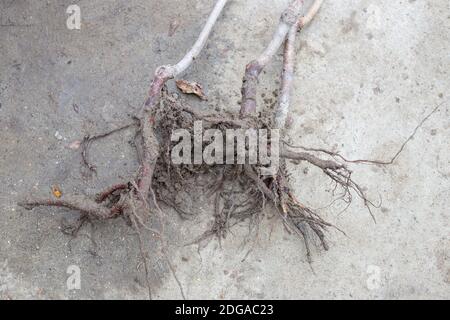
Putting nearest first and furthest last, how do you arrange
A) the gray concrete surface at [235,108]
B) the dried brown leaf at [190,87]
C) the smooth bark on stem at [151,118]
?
the smooth bark on stem at [151,118] → the gray concrete surface at [235,108] → the dried brown leaf at [190,87]

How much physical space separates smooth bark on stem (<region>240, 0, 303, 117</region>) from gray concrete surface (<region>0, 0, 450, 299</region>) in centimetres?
15

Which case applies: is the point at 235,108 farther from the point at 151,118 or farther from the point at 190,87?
the point at 151,118

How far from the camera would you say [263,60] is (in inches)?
84.6

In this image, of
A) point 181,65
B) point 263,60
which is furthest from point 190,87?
point 263,60

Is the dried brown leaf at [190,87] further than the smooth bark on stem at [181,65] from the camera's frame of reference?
Yes

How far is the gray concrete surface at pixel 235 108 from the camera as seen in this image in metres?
2.02

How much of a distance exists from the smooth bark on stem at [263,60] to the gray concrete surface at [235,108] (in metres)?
0.15

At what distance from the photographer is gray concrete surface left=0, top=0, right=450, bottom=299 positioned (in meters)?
2.02

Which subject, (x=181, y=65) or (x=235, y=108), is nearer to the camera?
(x=181, y=65)

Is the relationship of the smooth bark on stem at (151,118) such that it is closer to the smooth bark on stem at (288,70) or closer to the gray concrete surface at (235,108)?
the gray concrete surface at (235,108)

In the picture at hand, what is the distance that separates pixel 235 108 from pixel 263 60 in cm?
21

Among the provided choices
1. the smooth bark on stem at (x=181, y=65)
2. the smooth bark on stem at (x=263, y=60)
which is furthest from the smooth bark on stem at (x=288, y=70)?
the smooth bark on stem at (x=181, y=65)

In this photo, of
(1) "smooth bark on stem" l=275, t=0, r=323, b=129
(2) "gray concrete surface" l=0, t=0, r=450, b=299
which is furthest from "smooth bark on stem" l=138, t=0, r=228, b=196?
(1) "smooth bark on stem" l=275, t=0, r=323, b=129
